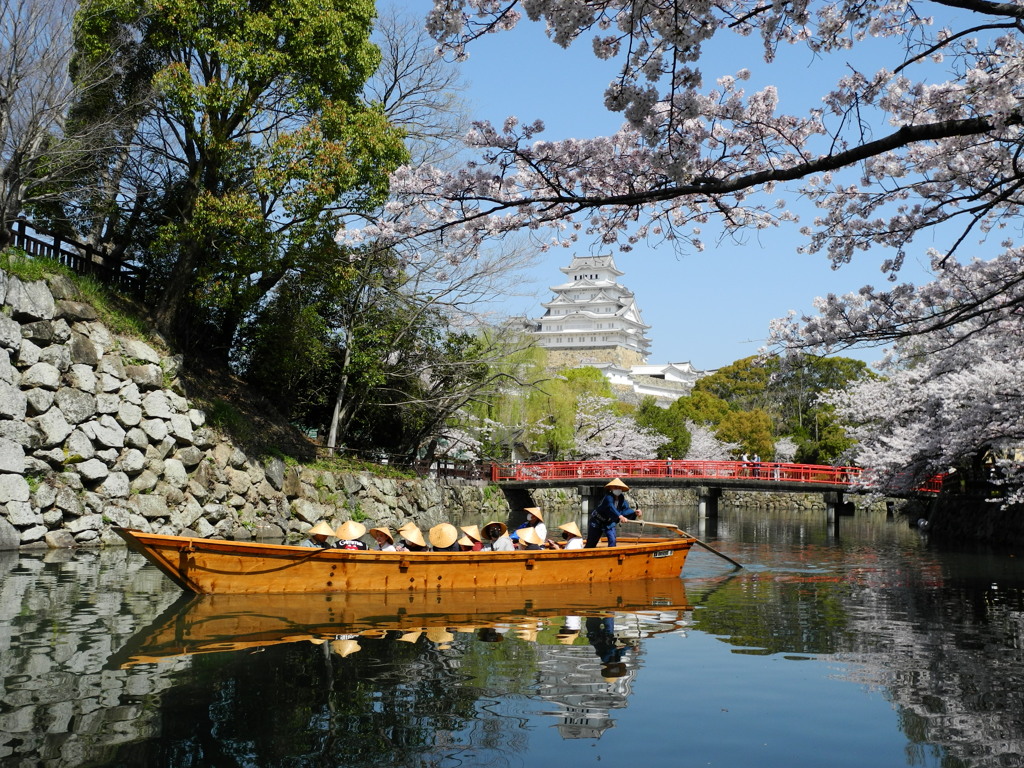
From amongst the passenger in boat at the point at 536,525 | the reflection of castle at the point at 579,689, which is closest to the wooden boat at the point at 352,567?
the passenger in boat at the point at 536,525

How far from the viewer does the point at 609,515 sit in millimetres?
12891

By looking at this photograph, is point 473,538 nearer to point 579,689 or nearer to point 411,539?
point 411,539

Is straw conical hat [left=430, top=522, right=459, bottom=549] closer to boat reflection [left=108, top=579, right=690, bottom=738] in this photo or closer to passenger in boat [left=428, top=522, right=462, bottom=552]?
passenger in boat [left=428, top=522, right=462, bottom=552]

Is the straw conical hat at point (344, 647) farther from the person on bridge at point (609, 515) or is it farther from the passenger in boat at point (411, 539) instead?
the person on bridge at point (609, 515)

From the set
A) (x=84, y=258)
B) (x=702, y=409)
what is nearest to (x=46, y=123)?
(x=84, y=258)

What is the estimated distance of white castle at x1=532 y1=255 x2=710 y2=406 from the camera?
81.8 metres

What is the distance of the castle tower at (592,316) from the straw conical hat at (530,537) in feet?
224

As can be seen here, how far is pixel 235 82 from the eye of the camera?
55.6 feet

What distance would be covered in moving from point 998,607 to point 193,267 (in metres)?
15.9

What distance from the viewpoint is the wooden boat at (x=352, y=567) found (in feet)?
32.1

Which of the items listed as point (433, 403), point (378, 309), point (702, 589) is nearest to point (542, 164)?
point (702, 589)

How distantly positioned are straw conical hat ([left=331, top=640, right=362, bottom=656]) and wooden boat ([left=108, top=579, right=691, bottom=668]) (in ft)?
0.88

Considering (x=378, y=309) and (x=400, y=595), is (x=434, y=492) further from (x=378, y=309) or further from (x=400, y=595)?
(x=400, y=595)

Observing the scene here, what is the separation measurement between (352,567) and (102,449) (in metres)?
7.44
